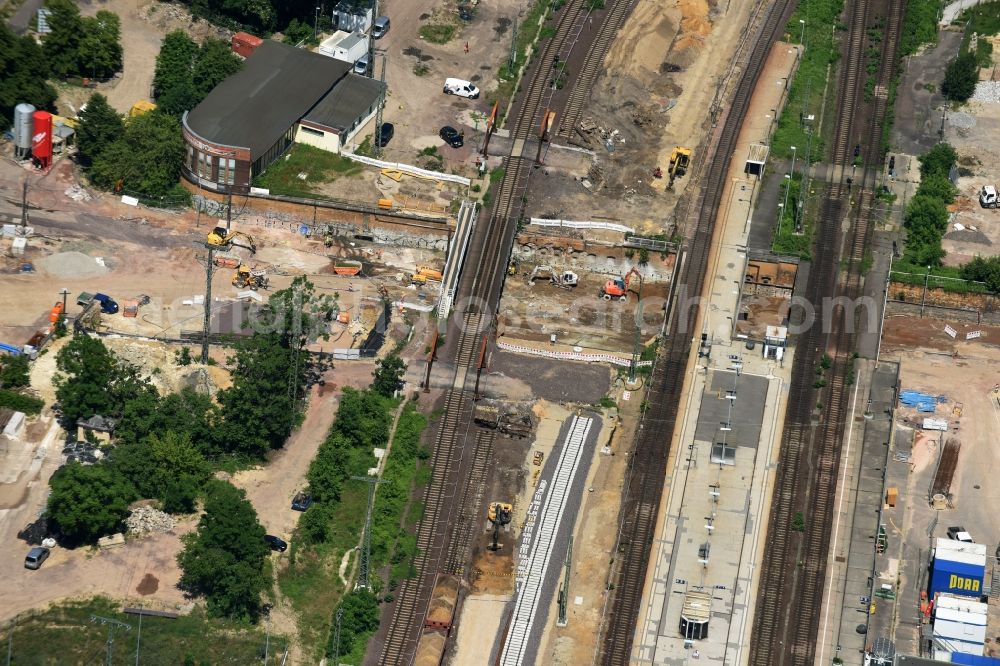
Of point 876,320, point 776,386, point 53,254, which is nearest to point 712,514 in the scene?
point 776,386

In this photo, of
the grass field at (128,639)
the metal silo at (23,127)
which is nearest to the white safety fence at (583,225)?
the metal silo at (23,127)

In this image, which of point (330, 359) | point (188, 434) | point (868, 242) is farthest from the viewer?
point (868, 242)

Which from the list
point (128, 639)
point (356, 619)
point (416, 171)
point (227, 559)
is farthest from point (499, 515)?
point (416, 171)

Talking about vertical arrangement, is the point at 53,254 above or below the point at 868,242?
below

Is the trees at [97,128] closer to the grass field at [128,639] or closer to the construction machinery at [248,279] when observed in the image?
the construction machinery at [248,279]

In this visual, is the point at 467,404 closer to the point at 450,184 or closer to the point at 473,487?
the point at 473,487
